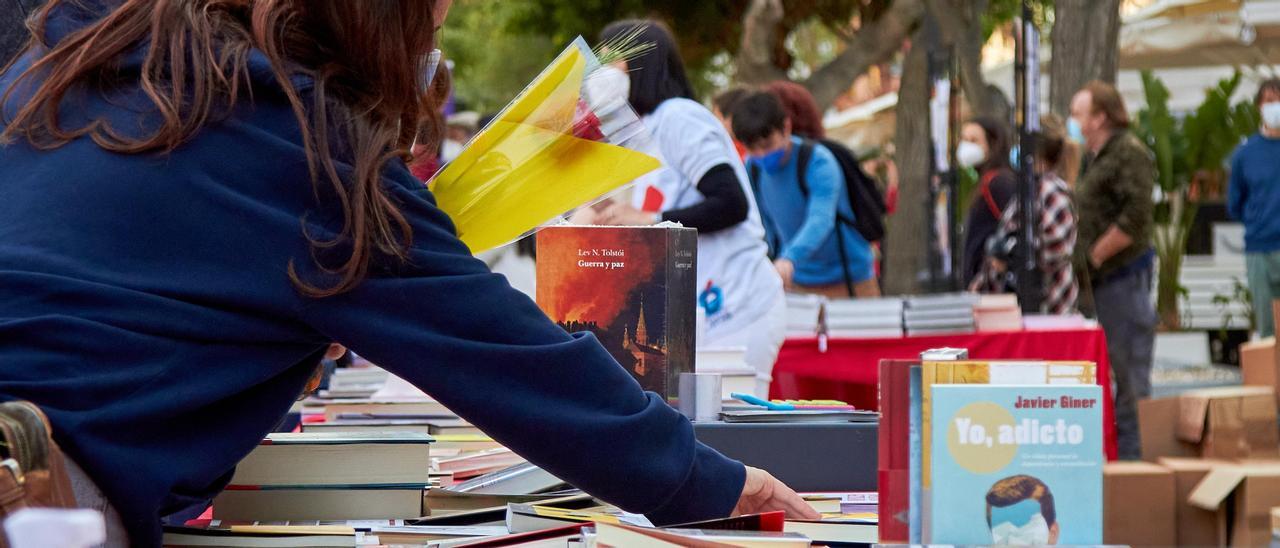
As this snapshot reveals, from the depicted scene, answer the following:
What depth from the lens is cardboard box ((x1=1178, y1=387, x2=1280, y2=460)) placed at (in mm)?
4875

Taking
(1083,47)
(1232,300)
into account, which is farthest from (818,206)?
Answer: (1232,300)

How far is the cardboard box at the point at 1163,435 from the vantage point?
5188 millimetres

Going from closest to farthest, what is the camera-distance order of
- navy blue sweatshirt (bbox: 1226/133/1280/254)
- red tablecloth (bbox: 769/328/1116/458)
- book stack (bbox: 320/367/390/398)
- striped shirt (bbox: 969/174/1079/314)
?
book stack (bbox: 320/367/390/398), red tablecloth (bbox: 769/328/1116/458), striped shirt (bbox: 969/174/1079/314), navy blue sweatshirt (bbox: 1226/133/1280/254)

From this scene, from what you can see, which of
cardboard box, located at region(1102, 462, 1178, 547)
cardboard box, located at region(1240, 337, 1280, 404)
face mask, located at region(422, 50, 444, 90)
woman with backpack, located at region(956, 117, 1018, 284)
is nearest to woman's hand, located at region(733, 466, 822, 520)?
face mask, located at region(422, 50, 444, 90)

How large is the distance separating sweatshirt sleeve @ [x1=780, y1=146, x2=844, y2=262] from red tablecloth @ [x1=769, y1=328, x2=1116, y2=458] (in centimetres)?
53

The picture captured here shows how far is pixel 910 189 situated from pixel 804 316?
21.8 ft

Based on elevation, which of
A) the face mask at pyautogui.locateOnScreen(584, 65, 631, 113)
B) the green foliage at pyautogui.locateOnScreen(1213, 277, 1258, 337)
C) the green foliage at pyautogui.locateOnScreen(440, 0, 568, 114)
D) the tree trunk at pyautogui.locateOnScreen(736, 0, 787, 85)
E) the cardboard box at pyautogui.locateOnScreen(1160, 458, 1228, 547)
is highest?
the green foliage at pyautogui.locateOnScreen(440, 0, 568, 114)

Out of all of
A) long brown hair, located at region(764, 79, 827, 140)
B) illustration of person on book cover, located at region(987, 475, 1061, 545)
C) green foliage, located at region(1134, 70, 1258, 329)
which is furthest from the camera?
green foliage, located at region(1134, 70, 1258, 329)

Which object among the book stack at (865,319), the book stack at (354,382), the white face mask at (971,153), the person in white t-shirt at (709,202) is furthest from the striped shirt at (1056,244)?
the book stack at (354,382)

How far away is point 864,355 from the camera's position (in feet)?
19.1

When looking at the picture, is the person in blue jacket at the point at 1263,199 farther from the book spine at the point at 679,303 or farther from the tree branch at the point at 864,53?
the book spine at the point at 679,303

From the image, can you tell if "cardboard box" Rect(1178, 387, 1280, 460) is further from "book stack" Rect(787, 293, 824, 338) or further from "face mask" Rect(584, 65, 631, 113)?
"face mask" Rect(584, 65, 631, 113)

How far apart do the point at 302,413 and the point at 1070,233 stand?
15.9ft

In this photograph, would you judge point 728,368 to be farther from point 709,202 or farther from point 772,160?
point 772,160
